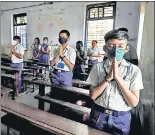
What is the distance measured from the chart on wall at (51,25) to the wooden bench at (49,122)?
1764mm

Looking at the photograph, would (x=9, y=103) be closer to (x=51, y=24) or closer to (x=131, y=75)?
(x=131, y=75)

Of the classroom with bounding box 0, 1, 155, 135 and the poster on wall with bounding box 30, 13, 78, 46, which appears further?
the poster on wall with bounding box 30, 13, 78, 46

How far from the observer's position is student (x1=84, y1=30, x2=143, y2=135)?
73 cm

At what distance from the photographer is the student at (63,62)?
5.36 ft

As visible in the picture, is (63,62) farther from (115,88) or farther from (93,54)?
(93,54)

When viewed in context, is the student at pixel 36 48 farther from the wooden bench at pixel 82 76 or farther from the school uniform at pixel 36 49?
the wooden bench at pixel 82 76

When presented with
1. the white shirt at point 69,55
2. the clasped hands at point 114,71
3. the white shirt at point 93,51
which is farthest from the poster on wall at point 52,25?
the clasped hands at point 114,71

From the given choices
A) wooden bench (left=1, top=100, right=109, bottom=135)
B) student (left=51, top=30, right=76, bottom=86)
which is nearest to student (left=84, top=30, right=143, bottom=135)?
wooden bench (left=1, top=100, right=109, bottom=135)

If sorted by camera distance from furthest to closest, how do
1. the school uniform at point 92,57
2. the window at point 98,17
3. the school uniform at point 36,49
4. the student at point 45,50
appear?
the school uniform at point 92,57
the school uniform at point 36,49
the student at point 45,50
the window at point 98,17

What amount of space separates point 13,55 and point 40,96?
1.16m

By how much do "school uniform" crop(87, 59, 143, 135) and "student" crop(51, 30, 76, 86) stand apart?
34.9 inches

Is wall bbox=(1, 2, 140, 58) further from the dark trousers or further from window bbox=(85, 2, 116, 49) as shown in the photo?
the dark trousers

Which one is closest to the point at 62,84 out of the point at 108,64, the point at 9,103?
the point at 9,103

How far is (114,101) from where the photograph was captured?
76 centimetres
